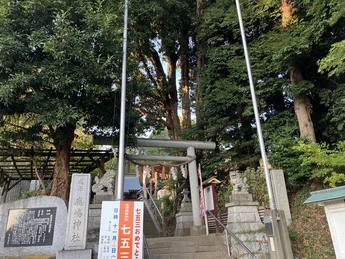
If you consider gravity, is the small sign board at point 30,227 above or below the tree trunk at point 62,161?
below

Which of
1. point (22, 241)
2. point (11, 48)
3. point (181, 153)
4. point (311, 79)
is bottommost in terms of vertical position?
point (22, 241)

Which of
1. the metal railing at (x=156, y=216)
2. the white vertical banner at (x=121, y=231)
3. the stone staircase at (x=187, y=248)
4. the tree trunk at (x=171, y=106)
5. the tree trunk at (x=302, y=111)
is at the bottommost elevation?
the stone staircase at (x=187, y=248)

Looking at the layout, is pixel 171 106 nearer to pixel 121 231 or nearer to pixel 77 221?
pixel 77 221

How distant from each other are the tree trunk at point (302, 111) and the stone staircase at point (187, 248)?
16.3ft

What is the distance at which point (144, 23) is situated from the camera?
48.3ft

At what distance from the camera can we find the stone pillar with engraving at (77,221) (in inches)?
252

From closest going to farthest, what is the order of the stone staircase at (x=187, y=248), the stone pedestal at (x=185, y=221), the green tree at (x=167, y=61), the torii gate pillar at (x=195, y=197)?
1. the stone staircase at (x=187, y=248)
2. the torii gate pillar at (x=195, y=197)
3. the stone pedestal at (x=185, y=221)
4. the green tree at (x=167, y=61)

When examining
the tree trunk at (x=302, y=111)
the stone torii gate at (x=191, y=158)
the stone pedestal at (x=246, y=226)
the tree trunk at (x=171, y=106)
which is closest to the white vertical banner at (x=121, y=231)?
the stone pedestal at (x=246, y=226)

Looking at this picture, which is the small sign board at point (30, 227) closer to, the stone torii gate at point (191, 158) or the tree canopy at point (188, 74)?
the tree canopy at point (188, 74)

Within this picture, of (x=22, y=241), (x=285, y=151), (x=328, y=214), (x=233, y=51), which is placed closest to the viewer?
(x=328, y=214)

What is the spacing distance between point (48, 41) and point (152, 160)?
617 centimetres

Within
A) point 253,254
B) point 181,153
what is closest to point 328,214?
point 253,254

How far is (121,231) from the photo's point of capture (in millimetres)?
5434

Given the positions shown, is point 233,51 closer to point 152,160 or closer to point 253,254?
point 152,160
